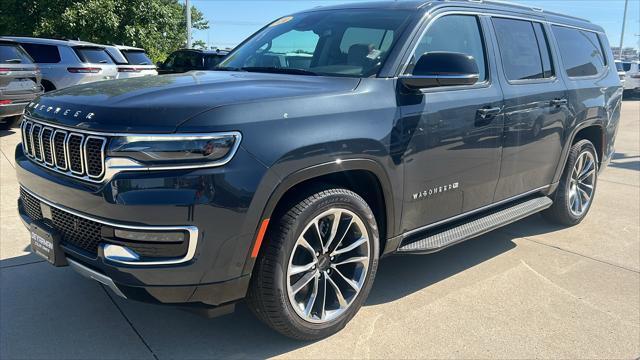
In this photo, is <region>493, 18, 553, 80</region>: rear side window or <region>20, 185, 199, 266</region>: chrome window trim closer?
<region>20, 185, 199, 266</region>: chrome window trim

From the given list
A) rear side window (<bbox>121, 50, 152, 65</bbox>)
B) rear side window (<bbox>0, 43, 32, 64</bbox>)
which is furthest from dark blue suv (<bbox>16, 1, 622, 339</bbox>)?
rear side window (<bbox>121, 50, 152, 65</bbox>)

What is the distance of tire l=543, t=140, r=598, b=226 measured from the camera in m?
5.11

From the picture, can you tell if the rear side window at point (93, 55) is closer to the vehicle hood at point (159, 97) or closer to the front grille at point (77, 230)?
the vehicle hood at point (159, 97)

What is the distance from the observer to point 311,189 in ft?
9.53

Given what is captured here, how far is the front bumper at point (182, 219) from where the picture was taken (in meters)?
2.42

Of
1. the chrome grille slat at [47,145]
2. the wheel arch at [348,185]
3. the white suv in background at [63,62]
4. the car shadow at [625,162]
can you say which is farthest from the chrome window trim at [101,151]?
the white suv in background at [63,62]

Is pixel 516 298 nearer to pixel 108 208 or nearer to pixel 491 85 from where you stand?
pixel 491 85

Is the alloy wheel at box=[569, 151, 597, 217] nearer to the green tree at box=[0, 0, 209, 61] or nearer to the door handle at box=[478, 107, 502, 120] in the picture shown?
the door handle at box=[478, 107, 502, 120]

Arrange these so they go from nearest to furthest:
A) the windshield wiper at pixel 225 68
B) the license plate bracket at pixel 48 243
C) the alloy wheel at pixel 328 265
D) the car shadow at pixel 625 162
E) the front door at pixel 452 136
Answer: the license plate bracket at pixel 48 243, the alloy wheel at pixel 328 265, the front door at pixel 452 136, the windshield wiper at pixel 225 68, the car shadow at pixel 625 162

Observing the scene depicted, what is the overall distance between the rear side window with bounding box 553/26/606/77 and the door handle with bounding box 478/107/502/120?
56.7 inches

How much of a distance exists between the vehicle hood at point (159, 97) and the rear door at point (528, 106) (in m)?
1.53

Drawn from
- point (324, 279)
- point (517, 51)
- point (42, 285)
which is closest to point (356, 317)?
point (324, 279)

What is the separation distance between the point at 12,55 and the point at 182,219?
874cm

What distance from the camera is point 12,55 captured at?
9430 mm
